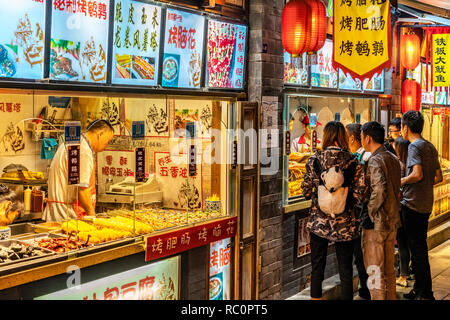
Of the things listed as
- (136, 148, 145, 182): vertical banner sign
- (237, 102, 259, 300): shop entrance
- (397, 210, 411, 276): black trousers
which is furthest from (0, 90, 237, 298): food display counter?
(397, 210, 411, 276): black trousers

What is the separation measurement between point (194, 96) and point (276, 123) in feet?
5.94

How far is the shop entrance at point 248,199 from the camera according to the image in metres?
7.79

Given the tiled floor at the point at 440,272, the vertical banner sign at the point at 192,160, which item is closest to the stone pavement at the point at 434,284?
the tiled floor at the point at 440,272

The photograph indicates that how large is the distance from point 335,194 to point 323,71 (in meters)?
3.87

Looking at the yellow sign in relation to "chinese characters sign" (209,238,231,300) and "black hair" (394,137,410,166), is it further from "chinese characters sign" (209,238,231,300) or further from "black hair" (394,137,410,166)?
"chinese characters sign" (209,238,231,300)

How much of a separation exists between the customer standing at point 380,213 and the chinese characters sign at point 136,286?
2775 mm

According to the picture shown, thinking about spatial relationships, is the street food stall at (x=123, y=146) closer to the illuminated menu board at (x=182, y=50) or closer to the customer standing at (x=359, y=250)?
the illuminated menu board at (x=182, y=50)

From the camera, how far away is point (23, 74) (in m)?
5.24

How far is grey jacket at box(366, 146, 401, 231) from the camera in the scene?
745cm

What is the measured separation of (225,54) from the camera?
7672 mm

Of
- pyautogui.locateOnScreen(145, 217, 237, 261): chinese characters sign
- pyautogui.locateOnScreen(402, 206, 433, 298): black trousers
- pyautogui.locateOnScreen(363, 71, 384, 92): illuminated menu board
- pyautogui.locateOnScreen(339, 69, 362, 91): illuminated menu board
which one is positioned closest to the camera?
pyautogui.locateOnScreen(145, 217, 237, 261): chinese characters sign

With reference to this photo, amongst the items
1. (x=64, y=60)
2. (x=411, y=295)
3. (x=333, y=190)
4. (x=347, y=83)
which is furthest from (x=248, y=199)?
(x=347, y=83)
